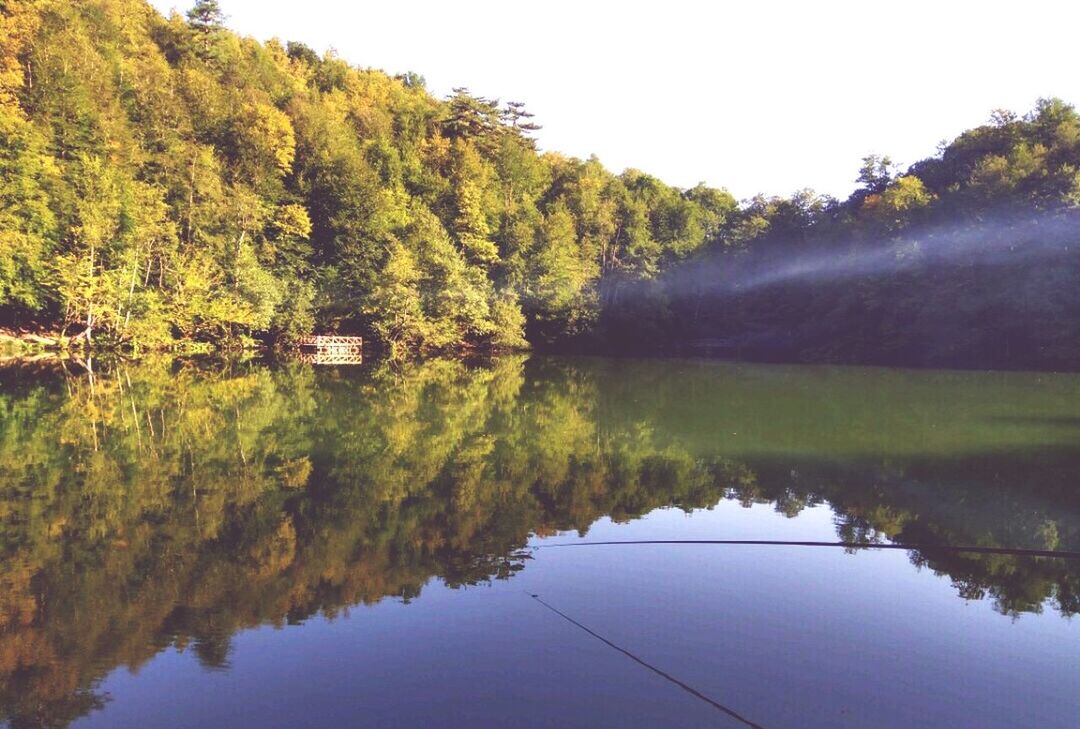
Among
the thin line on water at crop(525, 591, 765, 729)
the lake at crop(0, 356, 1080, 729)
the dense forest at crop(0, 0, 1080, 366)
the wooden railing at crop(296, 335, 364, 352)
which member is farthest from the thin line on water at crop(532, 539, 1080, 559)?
the wooden railing at crop(296, 335, 364, 352)

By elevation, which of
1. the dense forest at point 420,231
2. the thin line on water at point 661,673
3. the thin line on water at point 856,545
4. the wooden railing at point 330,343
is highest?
the dense forest at point 420,231

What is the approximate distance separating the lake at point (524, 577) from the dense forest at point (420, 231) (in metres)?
23.4

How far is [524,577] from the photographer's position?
6.11 m

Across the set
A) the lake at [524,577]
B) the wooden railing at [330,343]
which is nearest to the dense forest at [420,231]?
the wooden railing at [330,343]

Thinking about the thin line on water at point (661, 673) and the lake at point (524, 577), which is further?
the lake at point (524, 577)

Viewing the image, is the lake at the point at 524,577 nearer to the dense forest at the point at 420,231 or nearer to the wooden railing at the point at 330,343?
the dense forest at the point at 420,231

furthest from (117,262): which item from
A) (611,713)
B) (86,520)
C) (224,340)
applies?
(611,713)

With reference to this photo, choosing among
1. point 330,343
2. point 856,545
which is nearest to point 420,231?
point 330,343

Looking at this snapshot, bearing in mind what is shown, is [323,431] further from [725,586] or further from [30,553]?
[725,586]

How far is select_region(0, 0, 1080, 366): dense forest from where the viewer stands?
33.5 m

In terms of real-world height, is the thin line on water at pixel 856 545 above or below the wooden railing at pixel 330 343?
below

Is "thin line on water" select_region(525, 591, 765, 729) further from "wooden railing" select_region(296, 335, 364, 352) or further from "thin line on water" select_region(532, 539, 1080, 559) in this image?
"wooden railing" select_region(296, 335, 364, 352)

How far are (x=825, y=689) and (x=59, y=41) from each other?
43.6 metres

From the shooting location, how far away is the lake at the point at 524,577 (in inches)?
162
